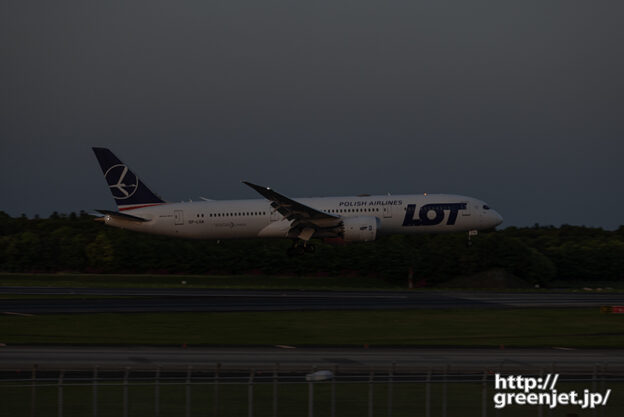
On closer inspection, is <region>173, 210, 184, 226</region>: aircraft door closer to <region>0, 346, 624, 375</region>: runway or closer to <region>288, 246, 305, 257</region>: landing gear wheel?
<region>288, 246, 305, 257</region>: landing gear wheel

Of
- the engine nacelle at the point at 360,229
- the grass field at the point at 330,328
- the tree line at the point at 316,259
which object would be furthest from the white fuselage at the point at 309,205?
the grass field at the point at 330,328

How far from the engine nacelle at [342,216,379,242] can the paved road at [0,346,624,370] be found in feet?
85.3

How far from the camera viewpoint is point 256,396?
629 inches

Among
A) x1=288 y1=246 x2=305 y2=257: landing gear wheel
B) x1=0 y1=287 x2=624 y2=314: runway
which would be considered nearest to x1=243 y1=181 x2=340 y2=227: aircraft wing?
x1=288 y1=246 x2=305 y2=257: landing gear wheel

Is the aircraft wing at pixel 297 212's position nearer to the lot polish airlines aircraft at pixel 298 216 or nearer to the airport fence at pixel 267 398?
the lot polish airlines aircraft at pixel 298 216

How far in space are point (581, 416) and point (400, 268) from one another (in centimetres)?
5424

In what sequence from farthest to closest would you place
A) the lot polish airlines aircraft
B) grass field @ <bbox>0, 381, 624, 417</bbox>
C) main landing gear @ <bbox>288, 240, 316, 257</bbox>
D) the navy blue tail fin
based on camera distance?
the navy blue tail fin → main landing gear @ <bbox>288, 240, 316, 257</bbox> → the lot polish airlines aircraft → grass field @ <bbox>0, 381, 624, 417</bbox>

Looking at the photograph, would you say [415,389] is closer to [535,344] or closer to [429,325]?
[535,344]

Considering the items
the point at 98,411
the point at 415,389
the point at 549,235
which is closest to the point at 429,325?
the point at 415,389

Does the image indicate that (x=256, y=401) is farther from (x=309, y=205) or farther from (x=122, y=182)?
(x=122, y=182)

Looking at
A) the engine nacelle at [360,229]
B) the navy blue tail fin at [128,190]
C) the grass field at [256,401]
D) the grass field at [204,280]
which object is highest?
the navy blue tail fin at [128,190]

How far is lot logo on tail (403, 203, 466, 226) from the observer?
54.1m

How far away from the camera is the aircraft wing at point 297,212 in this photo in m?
52.9

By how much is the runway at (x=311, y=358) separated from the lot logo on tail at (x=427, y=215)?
1045 inches
